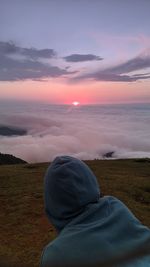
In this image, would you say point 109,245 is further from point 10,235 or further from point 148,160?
point 148,160

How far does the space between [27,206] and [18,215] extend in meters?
0.64

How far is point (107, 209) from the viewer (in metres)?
2.89

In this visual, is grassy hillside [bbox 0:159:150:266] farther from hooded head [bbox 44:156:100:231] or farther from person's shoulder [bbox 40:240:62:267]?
person's shoulder [bbox 40:240:62:267]

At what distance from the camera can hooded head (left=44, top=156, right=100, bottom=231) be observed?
9.37ft

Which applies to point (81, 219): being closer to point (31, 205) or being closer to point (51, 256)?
point (51, 256)

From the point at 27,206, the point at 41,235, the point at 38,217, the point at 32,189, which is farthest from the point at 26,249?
the point at 32,189

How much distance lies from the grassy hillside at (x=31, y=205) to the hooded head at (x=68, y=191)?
1.71 m

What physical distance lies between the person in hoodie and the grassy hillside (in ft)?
5.83

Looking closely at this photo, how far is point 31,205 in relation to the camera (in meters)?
9.27

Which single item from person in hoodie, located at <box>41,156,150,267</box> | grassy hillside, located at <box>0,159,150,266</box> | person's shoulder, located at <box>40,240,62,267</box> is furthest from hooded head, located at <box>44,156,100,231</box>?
grassy hillside, located at <box>0,159,150,266</box>

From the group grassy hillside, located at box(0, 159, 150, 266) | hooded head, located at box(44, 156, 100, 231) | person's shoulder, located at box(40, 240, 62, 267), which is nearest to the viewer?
person's shoulder, located at box(40, 240, 62, 267)

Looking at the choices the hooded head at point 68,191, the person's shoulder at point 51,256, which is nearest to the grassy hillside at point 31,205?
the hooded head at point 68,191

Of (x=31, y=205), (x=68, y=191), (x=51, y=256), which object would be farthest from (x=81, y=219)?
(x=31, y=205)

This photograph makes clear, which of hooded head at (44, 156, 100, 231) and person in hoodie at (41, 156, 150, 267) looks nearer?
person in hoodie at (41, 156, 150, 267)
